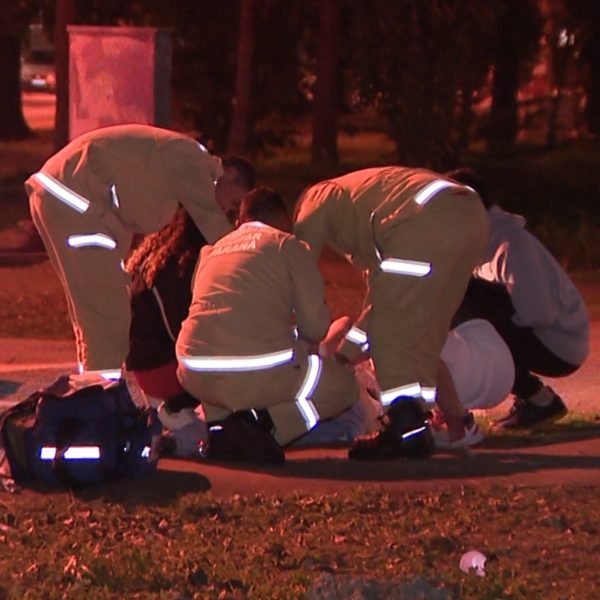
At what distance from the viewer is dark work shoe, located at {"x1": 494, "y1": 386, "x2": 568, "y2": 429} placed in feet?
25.7

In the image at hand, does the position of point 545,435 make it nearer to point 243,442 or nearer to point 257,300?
point 243,442

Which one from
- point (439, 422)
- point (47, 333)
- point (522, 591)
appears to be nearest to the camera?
point (522, 591)

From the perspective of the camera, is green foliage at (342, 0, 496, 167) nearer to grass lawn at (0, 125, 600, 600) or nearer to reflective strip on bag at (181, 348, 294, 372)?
reflective strip on bag at (181, 348, 294, 372)

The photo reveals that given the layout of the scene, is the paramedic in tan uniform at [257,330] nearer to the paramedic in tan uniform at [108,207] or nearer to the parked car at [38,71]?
the paramedic in tan uniform at [108,207]

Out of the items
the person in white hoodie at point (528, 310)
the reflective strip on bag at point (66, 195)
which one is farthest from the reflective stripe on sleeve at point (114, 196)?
the person in white hoodie at point (528, 310)

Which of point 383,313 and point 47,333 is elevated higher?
point 383,313

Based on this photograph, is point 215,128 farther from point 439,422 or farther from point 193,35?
point 439,422

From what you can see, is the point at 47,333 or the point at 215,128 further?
the point at 215,128

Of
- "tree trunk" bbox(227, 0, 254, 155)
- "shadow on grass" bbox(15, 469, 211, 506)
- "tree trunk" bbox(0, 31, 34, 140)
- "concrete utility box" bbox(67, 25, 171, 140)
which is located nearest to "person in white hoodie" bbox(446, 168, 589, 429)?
"shadow on grass" bbox(15, 469, 211, 506)

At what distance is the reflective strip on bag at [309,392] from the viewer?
21.4 feet

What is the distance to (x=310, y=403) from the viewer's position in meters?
6.61

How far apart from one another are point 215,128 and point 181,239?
72.8 feet

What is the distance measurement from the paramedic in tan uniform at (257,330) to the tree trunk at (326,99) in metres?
20.7

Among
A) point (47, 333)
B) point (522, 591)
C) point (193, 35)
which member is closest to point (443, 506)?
point (522, 591)
